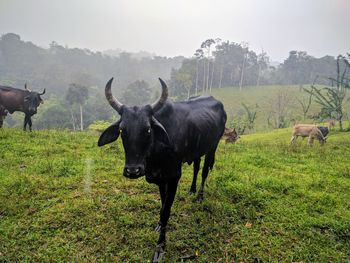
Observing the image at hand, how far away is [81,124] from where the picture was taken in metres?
56.9

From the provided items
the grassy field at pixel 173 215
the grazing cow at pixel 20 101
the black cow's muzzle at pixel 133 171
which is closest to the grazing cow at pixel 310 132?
the grassy field at pixel 173 215

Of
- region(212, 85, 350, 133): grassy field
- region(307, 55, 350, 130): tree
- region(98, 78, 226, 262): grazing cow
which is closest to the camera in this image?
region(98, 78, 226, 262): grazing cow

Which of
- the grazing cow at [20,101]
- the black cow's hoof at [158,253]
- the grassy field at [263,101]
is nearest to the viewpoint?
the black cow's hoof at [158,253]

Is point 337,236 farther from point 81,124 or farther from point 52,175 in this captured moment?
point 81,124

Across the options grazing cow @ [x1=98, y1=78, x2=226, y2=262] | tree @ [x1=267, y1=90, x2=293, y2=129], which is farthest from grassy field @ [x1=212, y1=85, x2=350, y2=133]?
grazing cow @ [x1=98, y1=78, x2=226, y2=262]

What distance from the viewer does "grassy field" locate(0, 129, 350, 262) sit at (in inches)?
184

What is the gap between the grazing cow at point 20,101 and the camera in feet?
42.6

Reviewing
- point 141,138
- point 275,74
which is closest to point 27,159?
point 141,138

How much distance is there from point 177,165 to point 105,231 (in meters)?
1.79

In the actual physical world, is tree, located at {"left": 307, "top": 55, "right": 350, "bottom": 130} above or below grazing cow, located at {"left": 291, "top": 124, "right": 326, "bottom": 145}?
above

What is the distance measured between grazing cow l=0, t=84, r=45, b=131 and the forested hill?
6281cm

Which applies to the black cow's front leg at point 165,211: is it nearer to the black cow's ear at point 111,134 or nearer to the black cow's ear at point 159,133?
the black cow's ear at point 159,133

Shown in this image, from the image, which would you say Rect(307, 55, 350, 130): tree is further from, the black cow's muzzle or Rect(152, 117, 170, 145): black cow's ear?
the black cow's muzzle

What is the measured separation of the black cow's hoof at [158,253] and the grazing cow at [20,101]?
34.1ft
